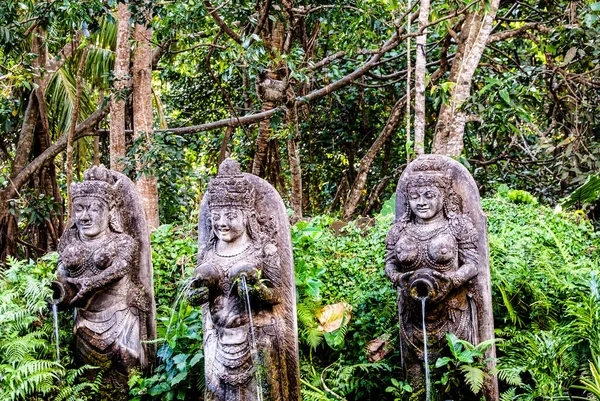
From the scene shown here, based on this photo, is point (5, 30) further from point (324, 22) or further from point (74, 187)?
point (324, 22)

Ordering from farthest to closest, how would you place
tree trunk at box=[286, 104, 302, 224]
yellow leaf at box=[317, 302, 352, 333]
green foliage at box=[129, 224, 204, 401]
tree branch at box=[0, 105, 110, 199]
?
tree branch at box=[0, 105, 110, 199] → tree trunk at box=[286, 104, 302, 224] → yellow leaf at box=[317, 302, 352, 333] → green foliage at box=[129, 224, 204, 401]

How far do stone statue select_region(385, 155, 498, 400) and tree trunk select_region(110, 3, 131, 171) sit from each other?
13.5ft

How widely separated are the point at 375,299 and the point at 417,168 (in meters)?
1.66

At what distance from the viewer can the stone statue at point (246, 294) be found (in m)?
4.93

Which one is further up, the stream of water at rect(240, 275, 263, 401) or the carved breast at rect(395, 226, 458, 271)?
the carved breast at rect(395, 226, 458, 271)

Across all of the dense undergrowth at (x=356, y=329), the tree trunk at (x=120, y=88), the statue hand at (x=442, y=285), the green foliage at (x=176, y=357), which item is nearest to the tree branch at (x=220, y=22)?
the tree trunk at (x=120, y=88)

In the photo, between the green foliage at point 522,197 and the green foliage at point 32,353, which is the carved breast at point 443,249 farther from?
the green foliage at point 522,197

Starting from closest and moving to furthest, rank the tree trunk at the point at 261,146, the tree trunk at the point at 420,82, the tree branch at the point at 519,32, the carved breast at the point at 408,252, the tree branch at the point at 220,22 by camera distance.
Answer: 1. the carved breast at the point at 408,252
2. the tree branch at the point at 220,22
3. the tree trunk at the point at 420,82
4. the tree branch at the point at 519,32
5. the tree trunk at the point at 261,146

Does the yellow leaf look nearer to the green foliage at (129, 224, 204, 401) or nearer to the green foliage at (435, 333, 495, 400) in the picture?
the green foliage at (129, 224, 204, 401)

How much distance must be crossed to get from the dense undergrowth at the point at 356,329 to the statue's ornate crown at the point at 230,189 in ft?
3.23

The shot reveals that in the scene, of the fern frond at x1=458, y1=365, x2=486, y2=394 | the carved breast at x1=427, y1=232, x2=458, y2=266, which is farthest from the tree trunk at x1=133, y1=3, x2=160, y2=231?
the fern frond at x1=458, y1=365, x2=486, y2=394

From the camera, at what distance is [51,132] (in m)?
11.8

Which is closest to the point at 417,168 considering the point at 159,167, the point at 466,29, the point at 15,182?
the point at 159,167

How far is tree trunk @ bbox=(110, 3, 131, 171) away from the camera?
841 centimetres
